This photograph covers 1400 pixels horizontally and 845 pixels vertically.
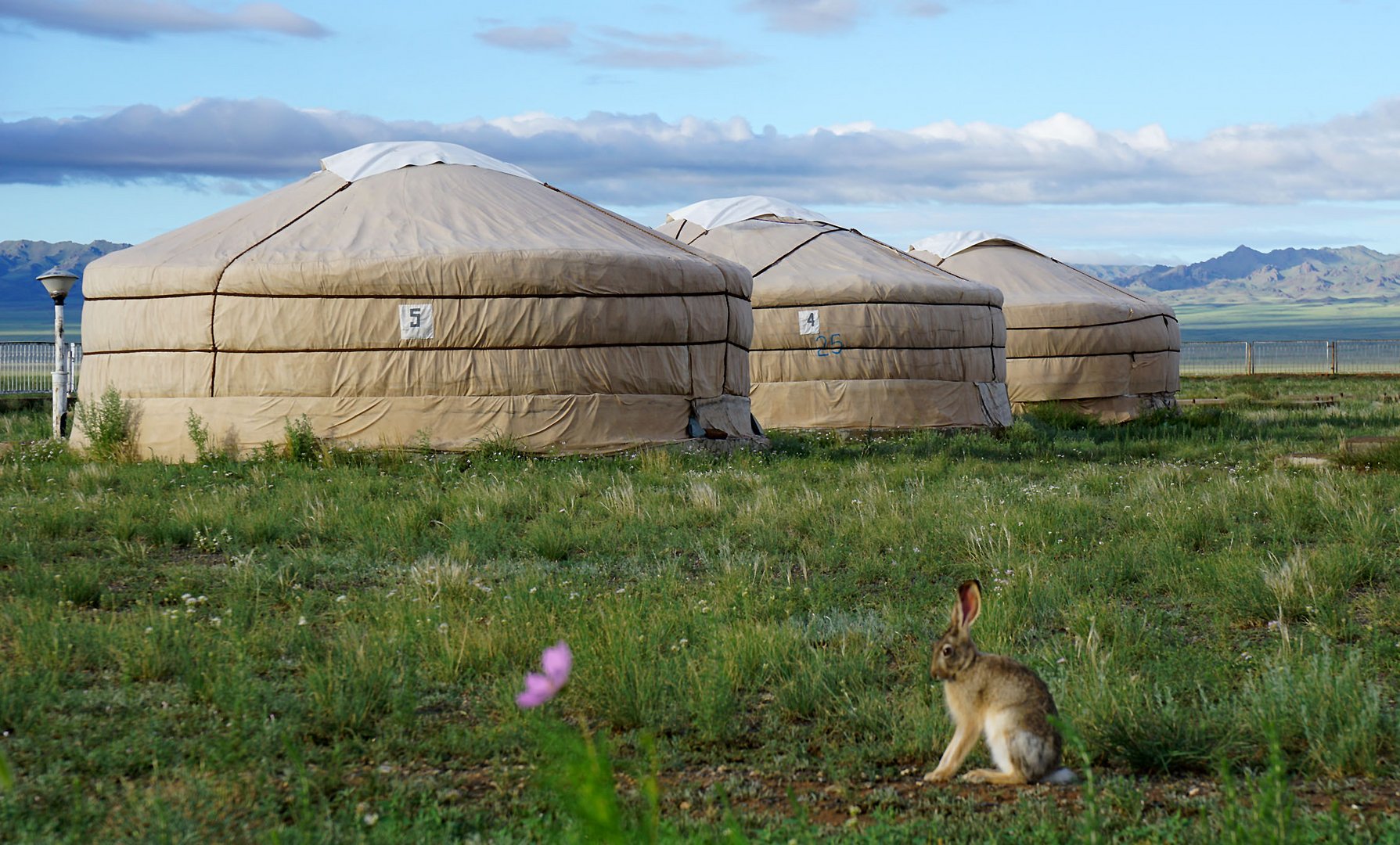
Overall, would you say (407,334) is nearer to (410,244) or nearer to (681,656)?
(410,244)

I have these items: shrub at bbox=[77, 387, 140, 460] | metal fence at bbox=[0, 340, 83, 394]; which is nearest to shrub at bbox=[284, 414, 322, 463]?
shrub at bbox=[77, 387, 140, 460]

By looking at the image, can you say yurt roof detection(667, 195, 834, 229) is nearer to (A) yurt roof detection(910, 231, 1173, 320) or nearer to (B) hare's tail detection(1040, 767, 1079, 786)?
(A) yurt roof detection(910, 231, 1173, 320)

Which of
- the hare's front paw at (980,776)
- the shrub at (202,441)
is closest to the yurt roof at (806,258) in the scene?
the shrub at (202,441)

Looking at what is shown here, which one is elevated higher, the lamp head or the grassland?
the lamp head

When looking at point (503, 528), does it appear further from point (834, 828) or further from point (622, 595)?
point (834, 828)

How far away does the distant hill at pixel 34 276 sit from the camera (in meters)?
120

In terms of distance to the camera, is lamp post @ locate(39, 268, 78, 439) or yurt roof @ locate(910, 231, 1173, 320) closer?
lamp post @ locate(39, 268, 78, 439)

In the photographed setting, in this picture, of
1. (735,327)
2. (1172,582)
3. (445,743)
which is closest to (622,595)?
(445,743)

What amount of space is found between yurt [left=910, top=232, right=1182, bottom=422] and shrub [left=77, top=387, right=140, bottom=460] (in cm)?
973

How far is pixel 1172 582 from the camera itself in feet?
15.9

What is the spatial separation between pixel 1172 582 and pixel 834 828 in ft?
8.96

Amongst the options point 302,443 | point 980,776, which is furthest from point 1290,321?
point 980,776

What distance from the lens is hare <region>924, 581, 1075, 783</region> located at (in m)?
2.65

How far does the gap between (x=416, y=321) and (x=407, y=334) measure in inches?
4.3
